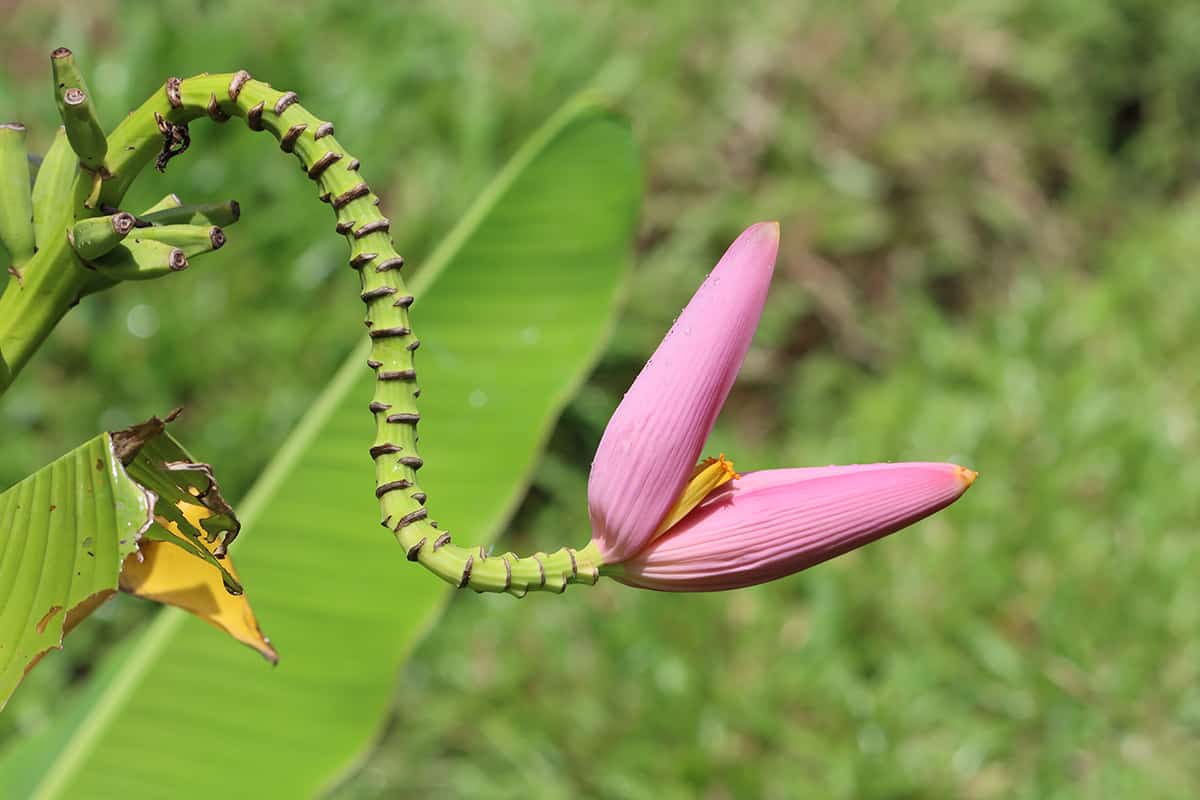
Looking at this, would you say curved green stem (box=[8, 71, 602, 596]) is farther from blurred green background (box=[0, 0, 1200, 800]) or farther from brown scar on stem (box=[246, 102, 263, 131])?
blurred green background (box=[0, 0, 1200, 800])

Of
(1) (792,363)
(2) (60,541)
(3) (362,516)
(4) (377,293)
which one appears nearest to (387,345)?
(4) (377,293)

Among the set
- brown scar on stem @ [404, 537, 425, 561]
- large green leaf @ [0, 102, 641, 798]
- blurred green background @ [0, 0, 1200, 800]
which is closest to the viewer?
brown scar on stem @ [404, 537, 425, 561]

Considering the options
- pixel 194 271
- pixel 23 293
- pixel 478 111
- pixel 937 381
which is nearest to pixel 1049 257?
pixel 937 381

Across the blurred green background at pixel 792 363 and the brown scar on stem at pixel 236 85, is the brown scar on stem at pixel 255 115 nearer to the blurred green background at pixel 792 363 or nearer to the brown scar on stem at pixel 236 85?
the brown scar on stem at pixel 236 85

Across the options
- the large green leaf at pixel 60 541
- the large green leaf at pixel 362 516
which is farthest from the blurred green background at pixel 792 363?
the large green leaf at pixel 60 541

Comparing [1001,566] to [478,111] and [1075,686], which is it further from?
[478,111]

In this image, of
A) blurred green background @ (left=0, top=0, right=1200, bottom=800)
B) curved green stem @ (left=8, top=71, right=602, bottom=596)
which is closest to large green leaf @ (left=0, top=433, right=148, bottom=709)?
curved green stem @ (left=8, top=71, right=602, bottom=596)
